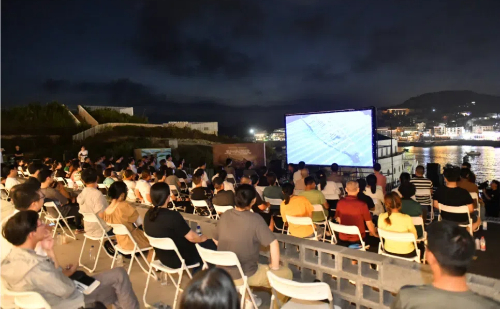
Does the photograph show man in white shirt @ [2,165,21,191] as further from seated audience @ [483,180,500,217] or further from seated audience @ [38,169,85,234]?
seated audience @ [483,180,500,217]

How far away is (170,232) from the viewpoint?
11.5 feet

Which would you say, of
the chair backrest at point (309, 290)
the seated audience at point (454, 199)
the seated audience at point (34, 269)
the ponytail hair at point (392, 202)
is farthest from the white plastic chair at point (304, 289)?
the seated audience at point (454, 199)

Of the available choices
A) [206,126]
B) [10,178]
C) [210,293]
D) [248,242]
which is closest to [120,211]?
[248,242]

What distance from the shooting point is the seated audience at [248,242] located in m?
3.01

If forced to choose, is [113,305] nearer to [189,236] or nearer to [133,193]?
[189,236]

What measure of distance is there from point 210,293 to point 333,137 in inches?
424

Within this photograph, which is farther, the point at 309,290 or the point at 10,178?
the point at 10,178

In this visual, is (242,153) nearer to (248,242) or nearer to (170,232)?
(170,232)

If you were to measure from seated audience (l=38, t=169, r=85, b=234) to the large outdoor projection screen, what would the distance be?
7.95 metres

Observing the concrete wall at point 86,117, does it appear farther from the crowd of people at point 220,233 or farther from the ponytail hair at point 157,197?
the ponytail hair at point 157,197

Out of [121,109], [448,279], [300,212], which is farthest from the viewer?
[121,109]

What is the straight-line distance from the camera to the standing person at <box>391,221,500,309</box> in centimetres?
158

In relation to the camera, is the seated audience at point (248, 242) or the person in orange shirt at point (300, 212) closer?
the seated audience at point (248, 242)

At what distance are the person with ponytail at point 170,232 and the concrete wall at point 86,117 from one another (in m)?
29.2
